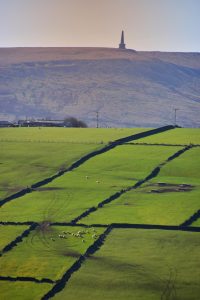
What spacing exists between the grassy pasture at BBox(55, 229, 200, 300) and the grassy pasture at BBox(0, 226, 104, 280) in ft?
5.14

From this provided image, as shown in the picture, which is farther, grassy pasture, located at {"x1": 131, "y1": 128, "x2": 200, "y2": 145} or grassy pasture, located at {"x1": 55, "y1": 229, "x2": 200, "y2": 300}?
grassy pasture, located at {"x1": 131, "y1": 128, "x2": 200, "y2": 145}

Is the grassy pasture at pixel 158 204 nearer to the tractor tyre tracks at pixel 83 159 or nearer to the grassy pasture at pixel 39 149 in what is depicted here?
the tractor tyre tracks at pixel 83 159

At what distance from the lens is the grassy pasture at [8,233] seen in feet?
220

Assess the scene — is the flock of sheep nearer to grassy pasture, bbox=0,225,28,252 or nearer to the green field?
the green field

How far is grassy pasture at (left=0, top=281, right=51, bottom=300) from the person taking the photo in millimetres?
54906

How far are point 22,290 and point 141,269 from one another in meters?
8.49

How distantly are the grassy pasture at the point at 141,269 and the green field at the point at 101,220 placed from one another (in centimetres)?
7

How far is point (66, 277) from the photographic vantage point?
5847 centimetres

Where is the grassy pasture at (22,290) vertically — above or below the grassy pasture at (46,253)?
below

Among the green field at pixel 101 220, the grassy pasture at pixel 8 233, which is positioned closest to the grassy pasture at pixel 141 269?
the green field at pixel 101 220

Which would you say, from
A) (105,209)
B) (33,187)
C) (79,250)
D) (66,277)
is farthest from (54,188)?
(66,277)

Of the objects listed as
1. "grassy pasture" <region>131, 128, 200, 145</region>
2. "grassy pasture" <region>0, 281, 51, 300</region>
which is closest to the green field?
"grassy pasture" <region>0, 281, 51, 300</region>

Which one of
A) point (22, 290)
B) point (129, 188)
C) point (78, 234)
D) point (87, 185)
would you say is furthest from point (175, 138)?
point (22, 290)

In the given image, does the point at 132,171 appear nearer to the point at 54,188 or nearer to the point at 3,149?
the point at 54,188
